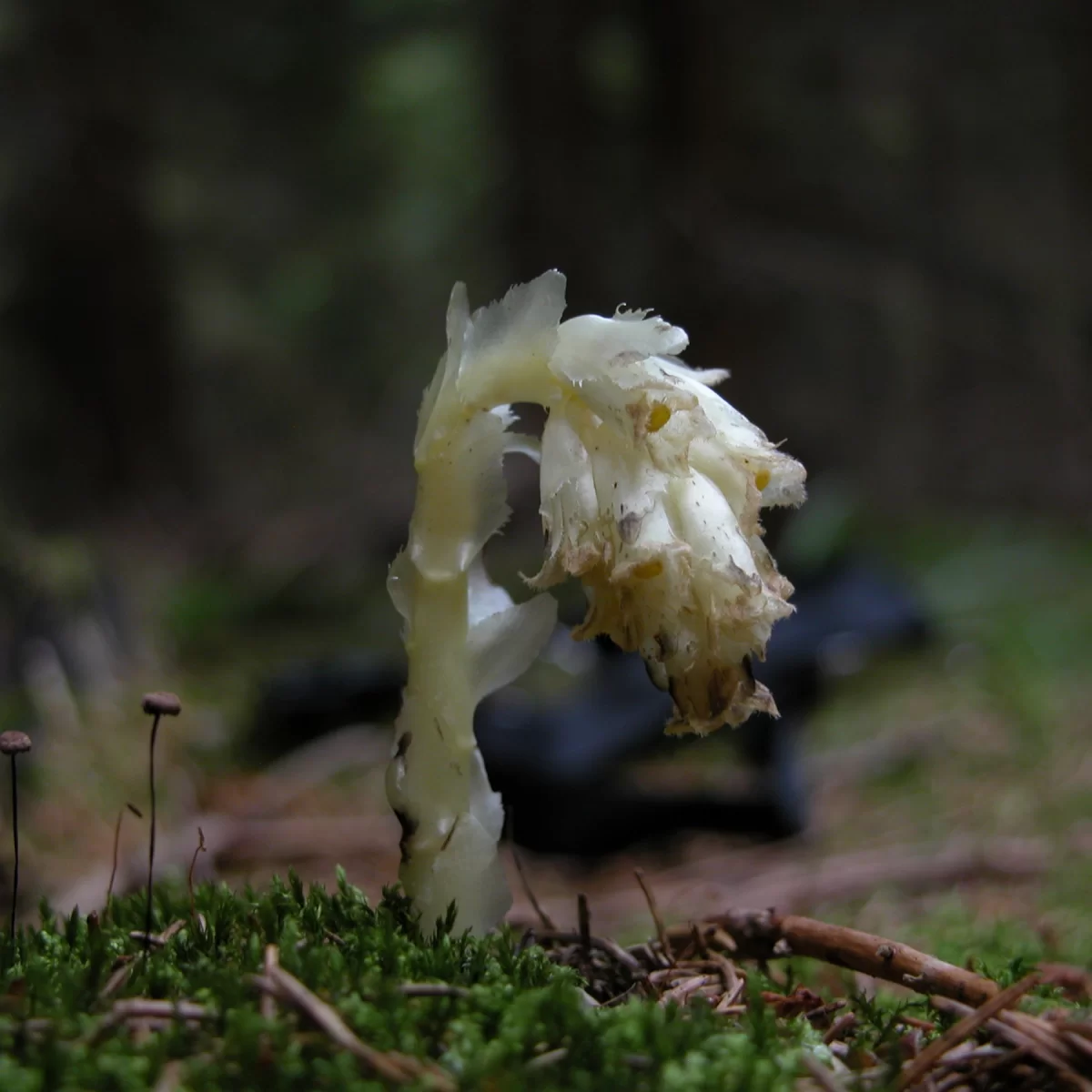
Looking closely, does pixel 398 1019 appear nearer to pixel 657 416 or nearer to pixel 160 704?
pixel 160 704

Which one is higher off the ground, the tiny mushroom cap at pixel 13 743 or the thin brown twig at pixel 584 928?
the tiny mushroom cap at pixel 13 743

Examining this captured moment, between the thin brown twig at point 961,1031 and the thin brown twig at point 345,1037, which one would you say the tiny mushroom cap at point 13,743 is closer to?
the thin brown twig at point 345,1037

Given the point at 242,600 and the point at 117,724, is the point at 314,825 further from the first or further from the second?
the point at 242,600

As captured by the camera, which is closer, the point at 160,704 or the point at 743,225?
the point at 160,704

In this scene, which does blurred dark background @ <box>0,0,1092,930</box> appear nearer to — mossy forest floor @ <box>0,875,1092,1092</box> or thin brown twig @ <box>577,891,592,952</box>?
thin brown twig @ <box>577,891,592,952</box>

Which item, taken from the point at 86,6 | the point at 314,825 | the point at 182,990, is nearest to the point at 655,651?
the point at 182,990

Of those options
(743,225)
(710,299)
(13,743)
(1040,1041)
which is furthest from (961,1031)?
(743,225)

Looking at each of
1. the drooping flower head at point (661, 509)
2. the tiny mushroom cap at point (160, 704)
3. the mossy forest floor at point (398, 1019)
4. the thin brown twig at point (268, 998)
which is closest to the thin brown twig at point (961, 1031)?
the mossy forest floor at point (398, 1019)
